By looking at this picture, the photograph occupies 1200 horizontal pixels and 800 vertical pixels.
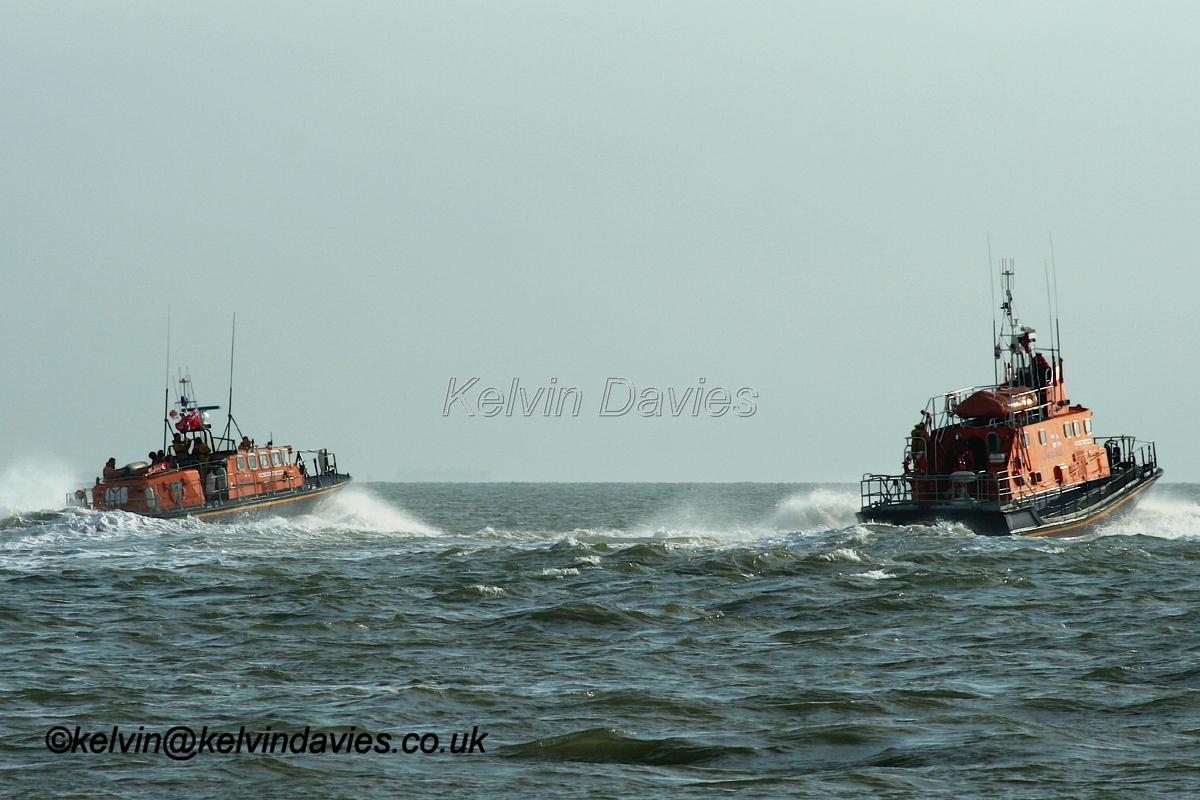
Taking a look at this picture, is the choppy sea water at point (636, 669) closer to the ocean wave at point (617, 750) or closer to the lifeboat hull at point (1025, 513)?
the ocean wave at point (617, 750)

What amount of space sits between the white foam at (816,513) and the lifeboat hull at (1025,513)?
13.0ft

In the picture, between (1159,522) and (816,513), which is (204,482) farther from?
(1159,522)

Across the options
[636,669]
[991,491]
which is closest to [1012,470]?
[991,491]

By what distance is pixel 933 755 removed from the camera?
9.37 metres

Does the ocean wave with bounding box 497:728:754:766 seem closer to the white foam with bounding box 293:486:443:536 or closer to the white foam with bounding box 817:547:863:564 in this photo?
the white foam with bounding box 817:547:863:564

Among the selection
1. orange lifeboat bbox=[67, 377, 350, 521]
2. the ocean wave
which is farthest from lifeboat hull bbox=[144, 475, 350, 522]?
the ocean wave

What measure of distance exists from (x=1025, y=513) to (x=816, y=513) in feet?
27.3

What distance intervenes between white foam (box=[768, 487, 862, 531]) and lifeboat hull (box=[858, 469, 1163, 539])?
3963 mm

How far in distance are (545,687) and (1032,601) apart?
808cm

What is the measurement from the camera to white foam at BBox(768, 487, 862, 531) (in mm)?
32219

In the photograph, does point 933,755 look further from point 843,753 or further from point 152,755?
point 152,755

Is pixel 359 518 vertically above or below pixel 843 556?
above

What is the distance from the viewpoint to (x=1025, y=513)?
25.3 meters

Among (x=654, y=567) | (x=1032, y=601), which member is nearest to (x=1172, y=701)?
(x=1032, y=601)
